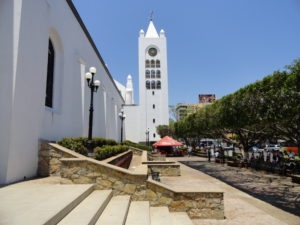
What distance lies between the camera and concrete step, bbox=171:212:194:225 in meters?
5.05

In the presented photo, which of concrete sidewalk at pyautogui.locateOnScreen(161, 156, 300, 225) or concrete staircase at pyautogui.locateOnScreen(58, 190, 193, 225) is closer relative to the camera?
concrete staircase at pyautogui.locateOnScreen(58, 190, 193, 225)

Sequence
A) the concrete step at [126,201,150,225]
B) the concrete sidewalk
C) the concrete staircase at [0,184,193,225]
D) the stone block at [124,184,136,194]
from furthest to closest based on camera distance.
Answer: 1. the stone block at [124,184,136,194]
2. the concrete sidewalk
3. the concrete step at [126,201,150,225]
4. the concrete staircase at [0,184,193,225]

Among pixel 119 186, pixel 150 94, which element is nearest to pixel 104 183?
pixel 119 186

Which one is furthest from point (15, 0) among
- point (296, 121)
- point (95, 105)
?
point (296, 121)

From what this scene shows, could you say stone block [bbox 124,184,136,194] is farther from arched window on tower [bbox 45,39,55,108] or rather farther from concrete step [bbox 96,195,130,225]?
arched window on tower [bbox 45,39,55,108]

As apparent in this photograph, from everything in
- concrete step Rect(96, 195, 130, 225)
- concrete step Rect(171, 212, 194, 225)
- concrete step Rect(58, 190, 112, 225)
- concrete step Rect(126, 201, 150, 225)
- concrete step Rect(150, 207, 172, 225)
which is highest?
concrete step Rect(58, 190, 112, 225)

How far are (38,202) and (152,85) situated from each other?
4707 cm

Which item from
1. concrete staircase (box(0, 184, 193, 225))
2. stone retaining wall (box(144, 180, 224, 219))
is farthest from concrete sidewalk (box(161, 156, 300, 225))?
concrete staircase (box(0, 184, 193, 225))

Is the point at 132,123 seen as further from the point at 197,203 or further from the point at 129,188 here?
the point at 197,203

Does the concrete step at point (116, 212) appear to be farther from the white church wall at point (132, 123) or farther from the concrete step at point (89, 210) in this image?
the white church wall at point (132, 123)

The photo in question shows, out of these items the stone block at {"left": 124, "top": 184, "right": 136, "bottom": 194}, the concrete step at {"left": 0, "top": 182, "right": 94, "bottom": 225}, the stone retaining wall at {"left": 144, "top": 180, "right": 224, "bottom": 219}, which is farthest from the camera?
the stone block at {"left": 124, "top": 184, "right": 136, "bottom": 194}

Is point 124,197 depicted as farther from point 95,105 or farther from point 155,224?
point 95,105

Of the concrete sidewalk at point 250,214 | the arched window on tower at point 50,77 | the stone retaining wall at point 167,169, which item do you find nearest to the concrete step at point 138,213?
the concrete sidewalk at point 250,214

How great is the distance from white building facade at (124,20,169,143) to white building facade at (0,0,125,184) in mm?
37309
